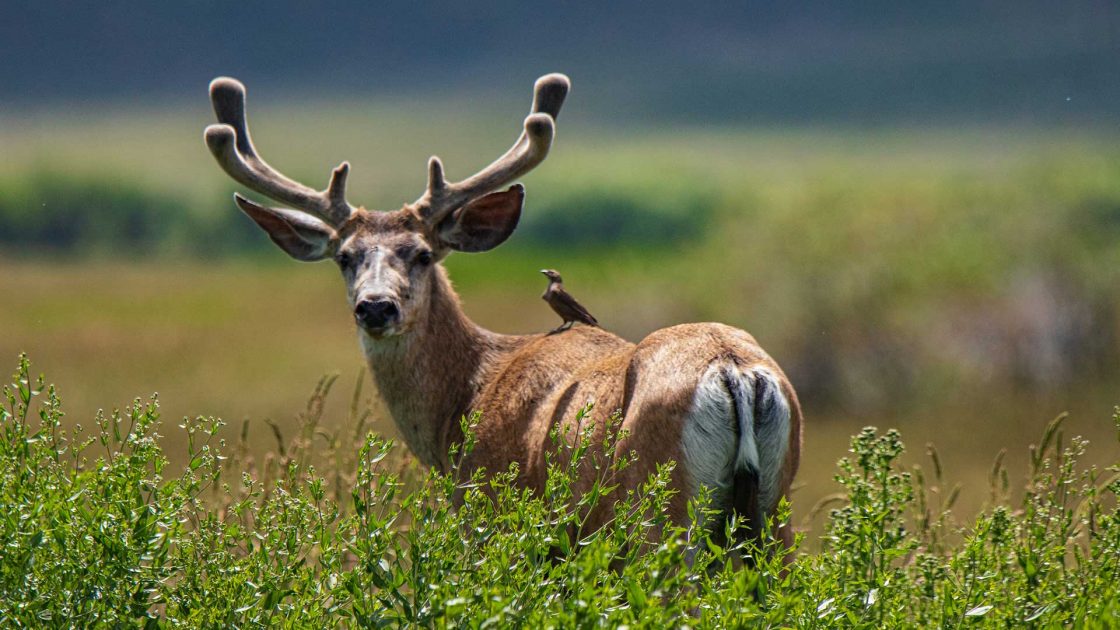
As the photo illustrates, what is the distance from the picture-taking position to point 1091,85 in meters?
96.7

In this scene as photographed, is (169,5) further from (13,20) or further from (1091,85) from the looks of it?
(1091,85)

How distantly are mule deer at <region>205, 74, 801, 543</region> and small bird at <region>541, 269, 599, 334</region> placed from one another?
0.51 feet

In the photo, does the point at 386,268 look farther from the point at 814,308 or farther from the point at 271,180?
the point at 814,308

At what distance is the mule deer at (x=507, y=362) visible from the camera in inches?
211

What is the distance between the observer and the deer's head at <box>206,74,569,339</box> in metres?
7.01

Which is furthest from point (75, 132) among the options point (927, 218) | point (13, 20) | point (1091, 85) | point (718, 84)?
point (927, 218)

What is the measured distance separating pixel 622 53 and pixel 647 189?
4520cm

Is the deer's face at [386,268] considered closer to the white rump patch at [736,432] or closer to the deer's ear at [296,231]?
the deer's ear at [296,231]

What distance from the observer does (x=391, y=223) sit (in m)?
7.32

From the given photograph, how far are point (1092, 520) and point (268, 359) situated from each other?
31083 millimetres

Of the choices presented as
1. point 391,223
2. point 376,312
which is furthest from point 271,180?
point 376,312

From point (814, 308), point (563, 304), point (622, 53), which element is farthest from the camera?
point (622, 53)

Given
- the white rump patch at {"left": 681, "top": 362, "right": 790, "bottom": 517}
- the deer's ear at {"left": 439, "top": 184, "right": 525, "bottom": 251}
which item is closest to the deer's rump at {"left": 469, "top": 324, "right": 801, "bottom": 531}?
the white rump patch at {"left": 681, "top": 362, "right": 790, "bottom": 517}

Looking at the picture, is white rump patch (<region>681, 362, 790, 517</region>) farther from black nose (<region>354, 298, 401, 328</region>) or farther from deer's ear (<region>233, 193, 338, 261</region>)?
deer's ear (<region>233, 193, 338, 261</region>)
